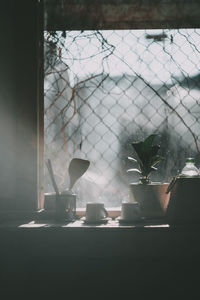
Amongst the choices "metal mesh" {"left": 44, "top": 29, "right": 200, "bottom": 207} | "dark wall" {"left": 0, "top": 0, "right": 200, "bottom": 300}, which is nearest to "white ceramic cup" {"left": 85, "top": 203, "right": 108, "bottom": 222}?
"dark wall" {"left": 0, "top": 0, "right": 200, "bottom": 300}

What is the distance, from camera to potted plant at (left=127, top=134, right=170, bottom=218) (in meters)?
1.50

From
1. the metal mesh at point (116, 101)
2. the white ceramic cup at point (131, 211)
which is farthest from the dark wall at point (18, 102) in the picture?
the white ceramic cup at point (131, 211)

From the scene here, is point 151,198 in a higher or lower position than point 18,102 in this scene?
lower

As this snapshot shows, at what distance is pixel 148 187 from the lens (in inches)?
59.1

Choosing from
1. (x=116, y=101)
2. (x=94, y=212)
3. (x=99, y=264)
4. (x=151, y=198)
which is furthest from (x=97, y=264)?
(x=116, y=101)

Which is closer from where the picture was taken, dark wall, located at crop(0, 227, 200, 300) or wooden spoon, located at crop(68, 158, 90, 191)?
dark wall, located at crop(0, 227, 200, 300)

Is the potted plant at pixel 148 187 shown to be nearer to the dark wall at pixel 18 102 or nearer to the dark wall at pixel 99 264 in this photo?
the dark wall at pixel 99 264

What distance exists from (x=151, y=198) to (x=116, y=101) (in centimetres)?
48

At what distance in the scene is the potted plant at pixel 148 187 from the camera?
4.93ft

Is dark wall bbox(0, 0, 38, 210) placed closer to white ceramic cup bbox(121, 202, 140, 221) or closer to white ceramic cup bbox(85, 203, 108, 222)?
white ceramic cup bbox(85, 203, 108, 222)

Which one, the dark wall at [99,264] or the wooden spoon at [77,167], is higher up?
the wooden spoon at [77,167]

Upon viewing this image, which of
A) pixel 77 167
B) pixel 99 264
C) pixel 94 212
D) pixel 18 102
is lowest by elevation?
pixel 99 264

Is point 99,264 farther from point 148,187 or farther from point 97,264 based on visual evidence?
point 148,187

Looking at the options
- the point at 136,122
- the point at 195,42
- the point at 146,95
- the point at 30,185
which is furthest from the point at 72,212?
the point at 195,42
